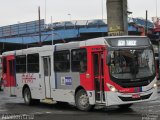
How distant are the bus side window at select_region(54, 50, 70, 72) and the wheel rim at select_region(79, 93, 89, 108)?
1.46 metres

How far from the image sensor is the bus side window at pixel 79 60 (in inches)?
702

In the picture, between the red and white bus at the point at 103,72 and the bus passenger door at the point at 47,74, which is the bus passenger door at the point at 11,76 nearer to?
the bus passenger door at the point at 47,74

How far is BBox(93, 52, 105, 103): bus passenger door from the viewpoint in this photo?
55.6 feet

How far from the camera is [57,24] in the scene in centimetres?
7419

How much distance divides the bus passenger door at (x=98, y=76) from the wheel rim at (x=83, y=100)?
0.63m

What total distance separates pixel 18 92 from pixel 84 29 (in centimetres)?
4471

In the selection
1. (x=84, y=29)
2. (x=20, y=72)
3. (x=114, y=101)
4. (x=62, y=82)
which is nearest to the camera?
(x=114, y=101)

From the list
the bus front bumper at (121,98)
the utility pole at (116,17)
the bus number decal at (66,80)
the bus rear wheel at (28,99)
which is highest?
the utility pole at (116,17)

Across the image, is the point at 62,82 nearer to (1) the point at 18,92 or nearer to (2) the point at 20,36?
(1) the point at 18,92

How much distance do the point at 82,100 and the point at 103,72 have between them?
5.75 ft

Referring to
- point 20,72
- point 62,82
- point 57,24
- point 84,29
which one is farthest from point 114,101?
point 57,24

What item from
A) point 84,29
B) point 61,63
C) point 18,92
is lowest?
point 18,92

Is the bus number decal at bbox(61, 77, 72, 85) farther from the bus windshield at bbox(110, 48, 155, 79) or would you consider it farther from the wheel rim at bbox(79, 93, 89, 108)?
the bus windshield at bbox(110, 48, 155, 79)

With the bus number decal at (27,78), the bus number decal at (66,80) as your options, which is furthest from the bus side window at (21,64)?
the bus number decal at (66,80)
